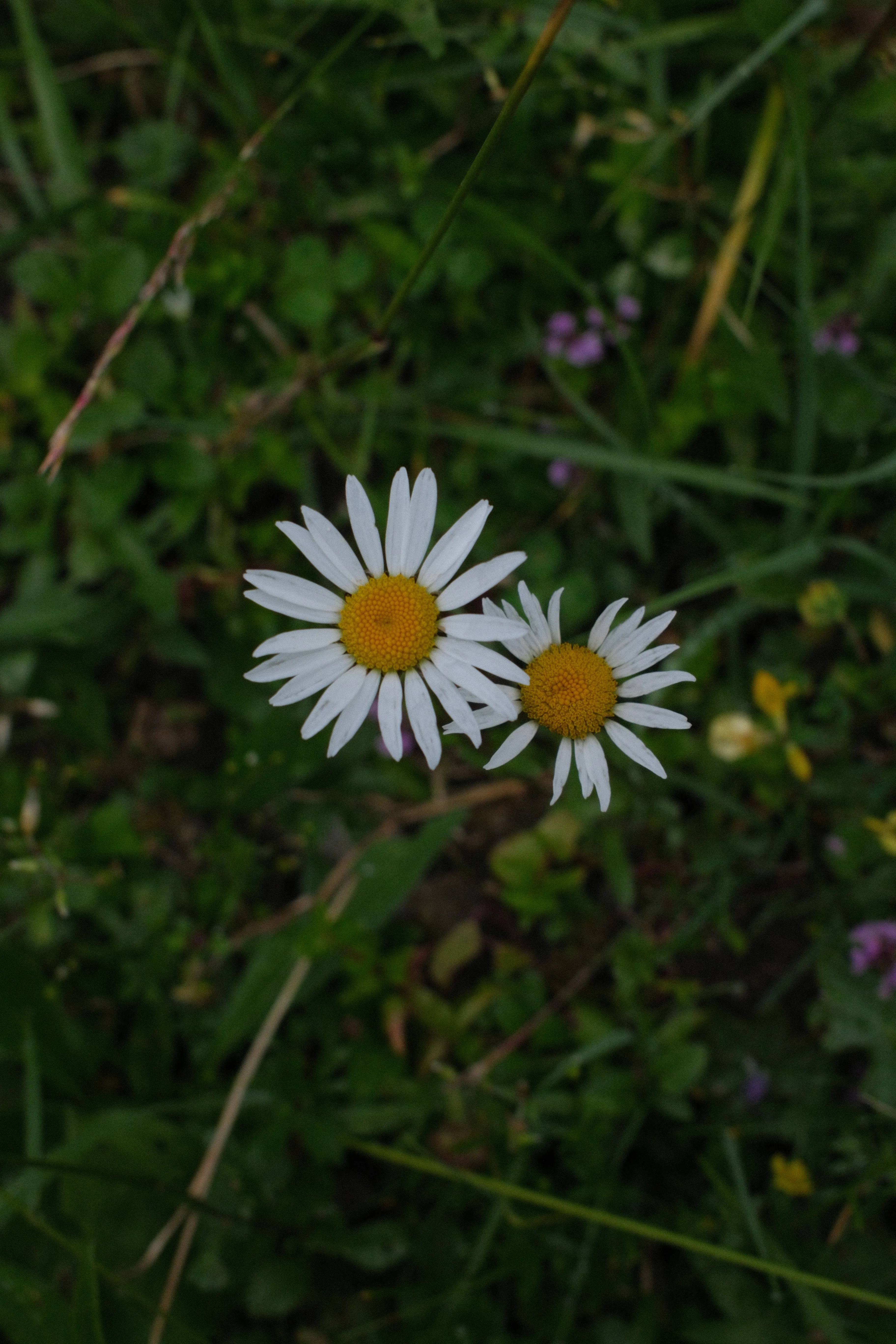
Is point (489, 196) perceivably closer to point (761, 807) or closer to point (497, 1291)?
point (761, 807)

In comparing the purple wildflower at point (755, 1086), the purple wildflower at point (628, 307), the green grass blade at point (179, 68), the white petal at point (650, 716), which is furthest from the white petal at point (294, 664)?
the green grass blade at point (179, 68)

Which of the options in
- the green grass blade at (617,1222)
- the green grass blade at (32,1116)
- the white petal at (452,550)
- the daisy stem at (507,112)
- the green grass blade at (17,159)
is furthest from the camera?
the green grass blade at (17,159)

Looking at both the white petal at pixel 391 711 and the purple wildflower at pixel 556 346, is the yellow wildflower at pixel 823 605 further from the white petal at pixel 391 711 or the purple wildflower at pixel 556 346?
the white petal at pixel 391 711

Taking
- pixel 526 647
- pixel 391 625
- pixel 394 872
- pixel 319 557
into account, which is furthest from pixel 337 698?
pixel 394 872

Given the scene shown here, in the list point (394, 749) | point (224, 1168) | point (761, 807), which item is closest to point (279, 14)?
point (394, 749)

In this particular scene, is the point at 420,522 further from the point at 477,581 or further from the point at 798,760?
the point at 798,760

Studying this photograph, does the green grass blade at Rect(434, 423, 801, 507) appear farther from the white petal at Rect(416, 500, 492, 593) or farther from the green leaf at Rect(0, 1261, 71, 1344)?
the green leaf at Rect(0, 1261, 71, 1344)
